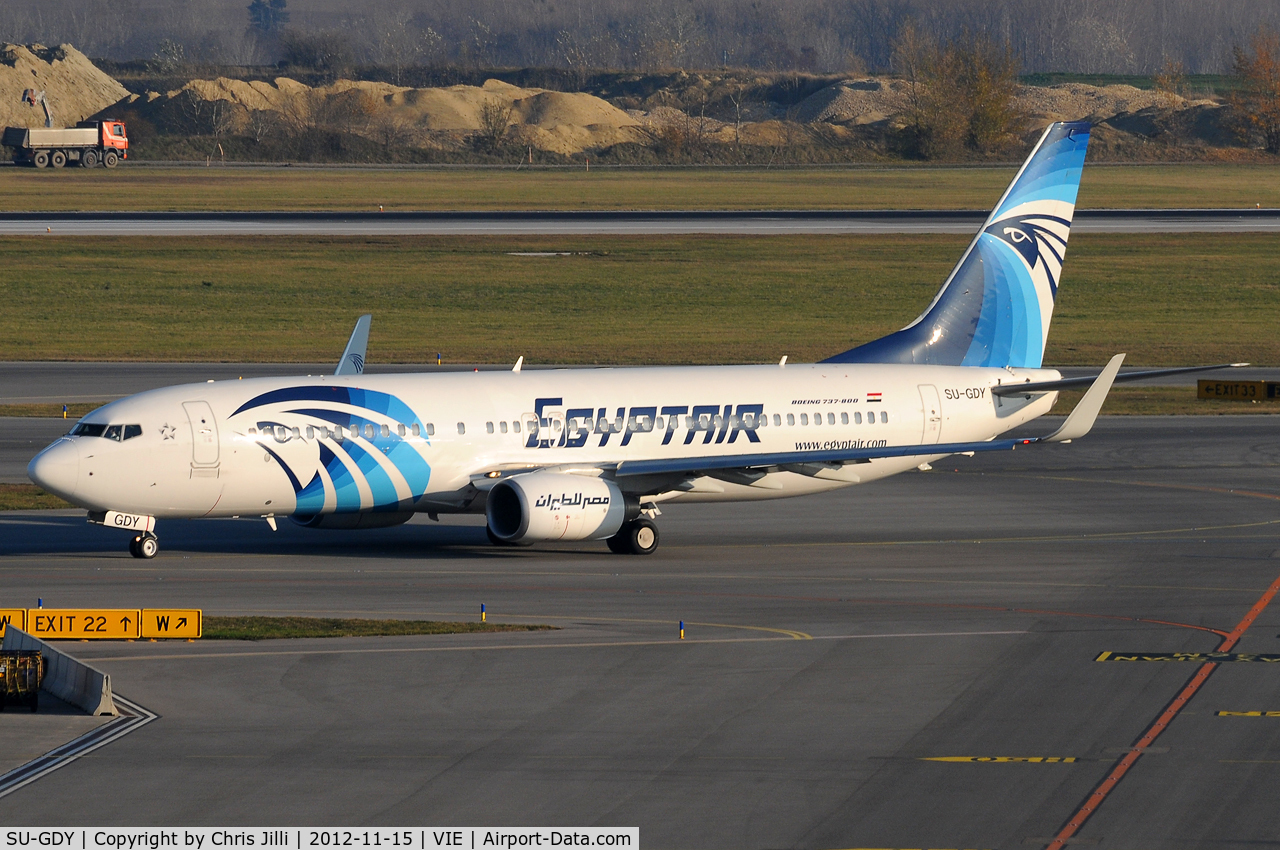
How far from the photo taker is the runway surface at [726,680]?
2030 centimetres

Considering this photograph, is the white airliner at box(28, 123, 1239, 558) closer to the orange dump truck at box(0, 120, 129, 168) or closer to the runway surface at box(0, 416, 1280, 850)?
the runway surface at box(0, 416, 1280, 850)

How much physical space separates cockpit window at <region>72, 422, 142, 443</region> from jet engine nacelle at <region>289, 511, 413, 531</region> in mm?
4029

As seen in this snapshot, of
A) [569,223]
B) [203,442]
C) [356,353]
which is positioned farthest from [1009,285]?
[569,223]

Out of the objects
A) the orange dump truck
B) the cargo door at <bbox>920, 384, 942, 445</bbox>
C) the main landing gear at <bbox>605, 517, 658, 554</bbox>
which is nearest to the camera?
the main landing gear at <bbox>605, 517, 658, 554</bbox>

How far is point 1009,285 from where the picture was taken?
1831 inches

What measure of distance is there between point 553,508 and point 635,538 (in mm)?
2985

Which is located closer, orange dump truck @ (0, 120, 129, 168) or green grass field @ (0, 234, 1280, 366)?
green grass field @ (0, 234, 1280, 366)

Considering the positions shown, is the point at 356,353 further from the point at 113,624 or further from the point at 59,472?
the point at 113,624

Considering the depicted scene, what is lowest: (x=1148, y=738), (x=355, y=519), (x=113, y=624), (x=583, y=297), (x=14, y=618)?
(x=583, y=297)

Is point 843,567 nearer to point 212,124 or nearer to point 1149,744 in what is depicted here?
point 1149,744

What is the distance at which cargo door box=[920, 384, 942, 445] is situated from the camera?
142 ft

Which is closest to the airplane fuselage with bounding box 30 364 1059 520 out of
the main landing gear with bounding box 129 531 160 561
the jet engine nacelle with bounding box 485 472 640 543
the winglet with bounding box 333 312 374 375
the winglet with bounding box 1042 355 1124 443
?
the main landing gear with bounding box 129 531 160 561

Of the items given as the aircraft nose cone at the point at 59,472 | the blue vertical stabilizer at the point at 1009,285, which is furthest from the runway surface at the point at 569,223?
the aircraft nose cone at the point at 59,472

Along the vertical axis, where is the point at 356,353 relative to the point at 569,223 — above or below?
above
